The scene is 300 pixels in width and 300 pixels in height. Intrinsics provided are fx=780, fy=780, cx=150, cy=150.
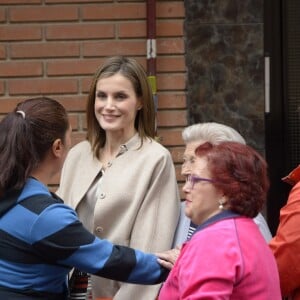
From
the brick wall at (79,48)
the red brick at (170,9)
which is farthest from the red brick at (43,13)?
the red brick at (170,9)

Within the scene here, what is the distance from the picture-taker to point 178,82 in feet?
14.7

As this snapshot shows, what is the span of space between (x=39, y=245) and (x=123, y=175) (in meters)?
0.77

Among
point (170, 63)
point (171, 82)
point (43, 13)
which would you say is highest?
point (43, 13)

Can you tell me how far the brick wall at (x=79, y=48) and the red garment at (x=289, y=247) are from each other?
5.60 feet

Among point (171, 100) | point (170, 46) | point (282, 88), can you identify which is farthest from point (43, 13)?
point (282, 88)

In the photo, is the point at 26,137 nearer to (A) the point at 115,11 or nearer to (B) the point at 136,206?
(B) the point at 136,206

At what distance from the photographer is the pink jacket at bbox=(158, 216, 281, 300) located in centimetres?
226

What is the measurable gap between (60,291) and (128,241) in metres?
0.54

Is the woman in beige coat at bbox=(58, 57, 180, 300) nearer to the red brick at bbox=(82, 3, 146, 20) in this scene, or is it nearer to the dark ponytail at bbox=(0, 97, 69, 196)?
the dark ponytail at bbox=(0, 97, 69, 196)

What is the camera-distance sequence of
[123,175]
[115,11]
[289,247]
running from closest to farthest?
[289,247] → [123,175] → [115,11]

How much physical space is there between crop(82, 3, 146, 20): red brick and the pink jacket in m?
2.28

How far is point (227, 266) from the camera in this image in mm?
2264

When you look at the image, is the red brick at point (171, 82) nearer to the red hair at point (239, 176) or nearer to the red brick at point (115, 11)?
the red brick at point (115, 11)

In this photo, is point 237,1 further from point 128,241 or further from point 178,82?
point 128,241
